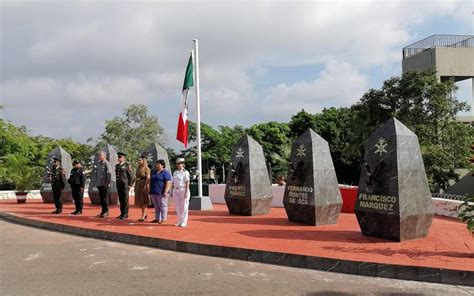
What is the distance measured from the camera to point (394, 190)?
28.9ft

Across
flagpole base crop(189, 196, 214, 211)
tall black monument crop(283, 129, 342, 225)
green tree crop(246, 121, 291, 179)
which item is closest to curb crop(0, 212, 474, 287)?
tall black monument crop(283, 129, 342, 225)

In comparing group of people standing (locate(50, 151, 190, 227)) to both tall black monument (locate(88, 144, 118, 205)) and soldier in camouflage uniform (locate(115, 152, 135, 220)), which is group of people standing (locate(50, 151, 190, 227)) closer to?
soldier in camouflage uniform (locate(115, 152, 135, 220))

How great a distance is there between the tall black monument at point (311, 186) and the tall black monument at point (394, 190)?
1.69 meters

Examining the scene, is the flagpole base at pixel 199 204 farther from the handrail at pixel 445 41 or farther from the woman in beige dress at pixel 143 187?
the handrail at pixel 445 41

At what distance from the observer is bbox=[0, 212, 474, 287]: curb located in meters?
6.47

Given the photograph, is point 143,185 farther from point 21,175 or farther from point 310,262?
point 21,175

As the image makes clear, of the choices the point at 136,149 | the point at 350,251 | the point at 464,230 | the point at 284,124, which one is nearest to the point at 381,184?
the point at 350,251

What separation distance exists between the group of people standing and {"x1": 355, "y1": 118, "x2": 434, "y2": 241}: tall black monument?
13.0 feet

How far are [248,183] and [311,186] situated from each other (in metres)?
2.67

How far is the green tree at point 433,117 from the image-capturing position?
71.2 feet

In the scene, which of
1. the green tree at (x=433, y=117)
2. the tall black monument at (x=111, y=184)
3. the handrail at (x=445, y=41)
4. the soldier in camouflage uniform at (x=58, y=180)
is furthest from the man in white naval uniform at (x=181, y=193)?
the handrail at (x=445, y=41)

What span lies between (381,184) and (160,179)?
5018mm

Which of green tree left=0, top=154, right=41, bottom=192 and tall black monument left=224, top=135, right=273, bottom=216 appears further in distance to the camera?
green tree left=0, top=154, right=41, bottom=192

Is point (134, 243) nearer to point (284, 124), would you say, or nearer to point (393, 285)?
point (393, 285)
